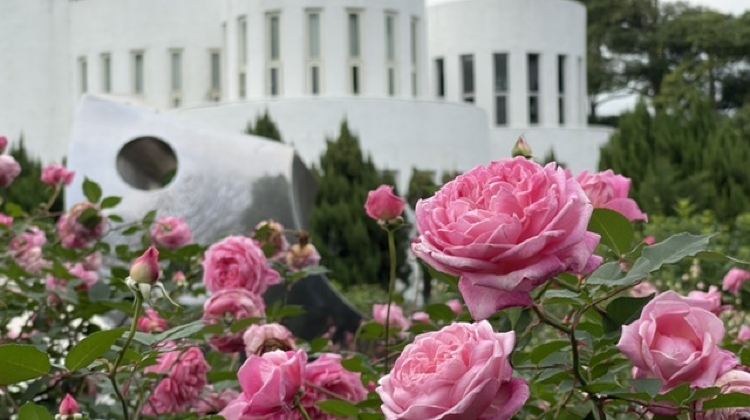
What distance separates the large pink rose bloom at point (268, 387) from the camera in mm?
1274

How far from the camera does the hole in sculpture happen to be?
266 inches

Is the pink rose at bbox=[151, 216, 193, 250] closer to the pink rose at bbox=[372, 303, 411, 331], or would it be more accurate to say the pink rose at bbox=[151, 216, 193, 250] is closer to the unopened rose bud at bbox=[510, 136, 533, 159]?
the pink rose at bbox=[372, 303, 411, 331]

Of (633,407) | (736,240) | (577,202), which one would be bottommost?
(736,240)

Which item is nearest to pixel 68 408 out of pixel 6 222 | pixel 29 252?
pixel 29 252

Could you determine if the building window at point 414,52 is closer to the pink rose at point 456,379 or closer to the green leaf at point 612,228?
the green leaf at point 612,228

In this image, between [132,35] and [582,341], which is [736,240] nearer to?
[582,341]

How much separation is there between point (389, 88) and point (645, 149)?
5.76 m

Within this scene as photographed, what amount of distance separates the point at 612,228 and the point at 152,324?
3.63 feet

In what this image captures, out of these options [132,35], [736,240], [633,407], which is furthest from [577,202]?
[132,35]

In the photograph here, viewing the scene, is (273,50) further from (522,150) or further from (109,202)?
(522,150)

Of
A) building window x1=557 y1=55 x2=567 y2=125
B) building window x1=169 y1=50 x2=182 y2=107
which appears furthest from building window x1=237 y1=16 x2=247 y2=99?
building window x1=557 y1=55 x2=567 y2=125

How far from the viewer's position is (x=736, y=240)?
943 cm

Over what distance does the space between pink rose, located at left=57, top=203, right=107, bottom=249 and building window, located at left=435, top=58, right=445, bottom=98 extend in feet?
62.3

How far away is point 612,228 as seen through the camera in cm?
135
